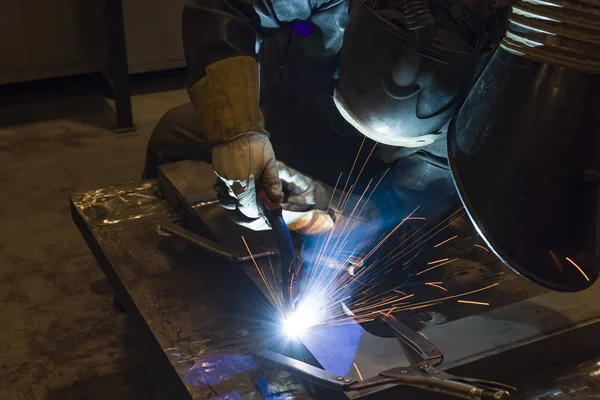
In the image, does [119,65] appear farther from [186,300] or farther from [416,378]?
[416,378]

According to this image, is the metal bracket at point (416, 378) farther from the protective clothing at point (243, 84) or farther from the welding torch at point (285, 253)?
the protective clothing at point (243, 84)

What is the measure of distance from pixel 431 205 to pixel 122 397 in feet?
3.67

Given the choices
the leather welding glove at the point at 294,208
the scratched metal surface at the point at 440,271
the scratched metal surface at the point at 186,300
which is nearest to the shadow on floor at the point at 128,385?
the scratched metal surface at the point at 186,300

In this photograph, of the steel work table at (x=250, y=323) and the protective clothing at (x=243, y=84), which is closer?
the steel work table at (x=250, y=323)

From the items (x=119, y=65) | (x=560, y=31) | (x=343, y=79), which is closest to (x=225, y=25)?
(x=343, y=79)

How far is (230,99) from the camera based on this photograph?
1.57 m

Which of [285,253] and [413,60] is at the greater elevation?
[413,60]

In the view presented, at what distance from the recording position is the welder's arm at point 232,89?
1576 millimetres

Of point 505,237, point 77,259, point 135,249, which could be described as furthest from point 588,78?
point 77,259

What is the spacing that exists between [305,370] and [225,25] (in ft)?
2.63

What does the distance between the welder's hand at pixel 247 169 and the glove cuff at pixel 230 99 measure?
23 millimetres

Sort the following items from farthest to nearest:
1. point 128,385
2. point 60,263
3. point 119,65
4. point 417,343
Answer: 1. point 119,65
2. point 60,263
3. point 128,385
4. point 417,343

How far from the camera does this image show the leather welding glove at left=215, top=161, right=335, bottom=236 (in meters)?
1.70

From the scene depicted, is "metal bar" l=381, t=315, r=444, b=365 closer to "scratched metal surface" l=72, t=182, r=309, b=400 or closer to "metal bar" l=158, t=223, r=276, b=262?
"scratched metal surface" l=72, t=182, r=309, b=400
